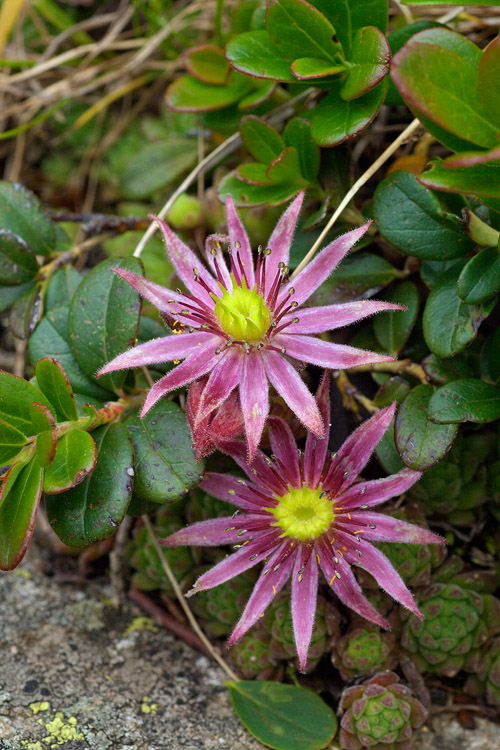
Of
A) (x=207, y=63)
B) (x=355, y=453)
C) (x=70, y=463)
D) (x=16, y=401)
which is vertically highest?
(x=207, y=63)

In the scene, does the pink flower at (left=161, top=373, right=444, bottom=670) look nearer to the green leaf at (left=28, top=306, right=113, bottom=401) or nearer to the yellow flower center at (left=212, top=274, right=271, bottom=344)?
the yellow flower center at (left=212, top=274, right=271, bottom=344)

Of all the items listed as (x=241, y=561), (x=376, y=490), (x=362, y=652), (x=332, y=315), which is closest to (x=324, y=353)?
(x=332, y=315)

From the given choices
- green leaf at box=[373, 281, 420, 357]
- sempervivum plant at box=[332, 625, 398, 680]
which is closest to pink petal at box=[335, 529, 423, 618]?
sempervivum plant at box=[332, 625, 398, 680]

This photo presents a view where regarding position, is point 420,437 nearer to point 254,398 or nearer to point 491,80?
point 254,398

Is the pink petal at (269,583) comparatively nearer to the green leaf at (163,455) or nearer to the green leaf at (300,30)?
the green leaf at (163,455)

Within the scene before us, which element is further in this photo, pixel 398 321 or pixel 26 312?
pixel 26 312
